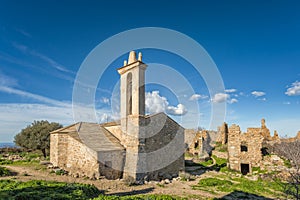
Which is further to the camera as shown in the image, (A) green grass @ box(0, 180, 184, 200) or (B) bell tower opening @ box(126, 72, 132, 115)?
(B) bell tower opening @ box(126, 72, 132, 115)

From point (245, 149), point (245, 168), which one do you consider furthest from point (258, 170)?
point (245, 149)

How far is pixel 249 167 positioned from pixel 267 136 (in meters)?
13.9

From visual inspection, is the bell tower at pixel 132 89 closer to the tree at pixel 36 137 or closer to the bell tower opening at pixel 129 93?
the bell tower opening at pixel 129 93

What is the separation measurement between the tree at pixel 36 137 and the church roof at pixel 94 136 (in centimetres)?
634

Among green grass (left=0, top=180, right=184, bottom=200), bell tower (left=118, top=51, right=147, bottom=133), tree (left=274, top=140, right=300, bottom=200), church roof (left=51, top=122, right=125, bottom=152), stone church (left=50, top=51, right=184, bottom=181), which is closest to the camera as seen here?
green grass (left=0, top=180, right=184, bottom=200)

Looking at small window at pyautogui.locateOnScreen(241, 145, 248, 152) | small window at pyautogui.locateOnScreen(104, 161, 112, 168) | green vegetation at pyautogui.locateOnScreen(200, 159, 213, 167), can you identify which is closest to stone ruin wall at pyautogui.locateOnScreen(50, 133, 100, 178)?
small window at pyautogui.locateOnScreen(104, 161, 112, 168)

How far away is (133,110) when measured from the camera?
569 inches

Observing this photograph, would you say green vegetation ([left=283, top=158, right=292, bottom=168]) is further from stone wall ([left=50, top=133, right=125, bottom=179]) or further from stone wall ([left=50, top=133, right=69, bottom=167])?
stone wall ([left=50, top=133, right=69, bottom=167])

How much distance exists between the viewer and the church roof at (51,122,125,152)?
14.1 metres

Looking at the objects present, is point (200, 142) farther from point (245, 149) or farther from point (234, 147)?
point (234, 147)

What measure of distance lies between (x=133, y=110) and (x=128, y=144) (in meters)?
2.39

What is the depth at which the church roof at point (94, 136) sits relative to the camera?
14.1 metres

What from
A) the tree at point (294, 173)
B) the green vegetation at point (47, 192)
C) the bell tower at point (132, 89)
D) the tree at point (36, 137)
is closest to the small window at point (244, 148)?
the tree at point (294, 173)

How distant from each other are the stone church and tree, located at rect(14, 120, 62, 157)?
571 centimetres
